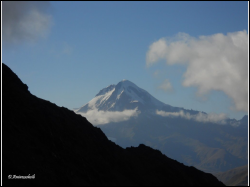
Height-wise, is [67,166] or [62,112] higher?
[62,112]

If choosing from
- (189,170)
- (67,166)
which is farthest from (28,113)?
(189,170)

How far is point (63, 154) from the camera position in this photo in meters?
73.3

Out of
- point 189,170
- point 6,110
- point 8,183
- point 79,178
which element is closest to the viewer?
point 8,183

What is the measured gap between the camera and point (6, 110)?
73875mm

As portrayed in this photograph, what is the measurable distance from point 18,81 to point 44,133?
2094 centimetres

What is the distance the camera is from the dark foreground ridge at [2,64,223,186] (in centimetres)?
6338

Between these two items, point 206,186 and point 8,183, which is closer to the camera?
point 8,183

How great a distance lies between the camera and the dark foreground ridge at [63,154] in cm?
6338

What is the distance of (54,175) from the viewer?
64.1m

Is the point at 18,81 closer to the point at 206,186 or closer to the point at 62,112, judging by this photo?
the point at 62,112

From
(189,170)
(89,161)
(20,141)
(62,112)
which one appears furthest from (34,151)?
(189,170)

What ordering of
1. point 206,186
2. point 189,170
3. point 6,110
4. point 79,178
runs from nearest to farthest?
1. point 79,178
2. point 6,110
3. point 206,186
4. point 189,170

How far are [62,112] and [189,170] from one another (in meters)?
37.0

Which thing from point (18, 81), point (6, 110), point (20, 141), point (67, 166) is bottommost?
point (67, 166)
